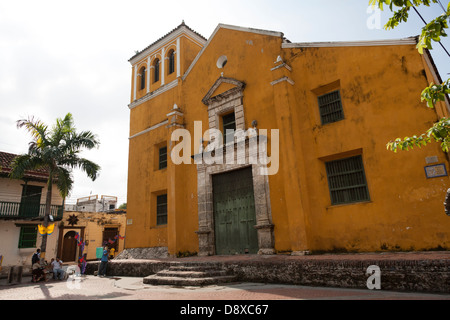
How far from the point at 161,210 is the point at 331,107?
336 inches

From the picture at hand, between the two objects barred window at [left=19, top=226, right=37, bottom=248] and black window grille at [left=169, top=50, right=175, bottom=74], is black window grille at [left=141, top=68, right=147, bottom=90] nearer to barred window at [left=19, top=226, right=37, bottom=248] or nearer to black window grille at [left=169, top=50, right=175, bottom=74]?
black window grille at [left=169, top=50, right=175, bottom=74]

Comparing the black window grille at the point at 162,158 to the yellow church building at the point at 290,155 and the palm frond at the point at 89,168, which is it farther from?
the palm frond at the point at 89,168

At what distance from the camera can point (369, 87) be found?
27.5 feet

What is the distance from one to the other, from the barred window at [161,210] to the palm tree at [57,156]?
4.76 meters

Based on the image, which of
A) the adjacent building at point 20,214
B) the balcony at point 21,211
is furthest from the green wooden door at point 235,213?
the balcony at point 21,211

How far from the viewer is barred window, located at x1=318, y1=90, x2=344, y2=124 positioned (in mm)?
9016

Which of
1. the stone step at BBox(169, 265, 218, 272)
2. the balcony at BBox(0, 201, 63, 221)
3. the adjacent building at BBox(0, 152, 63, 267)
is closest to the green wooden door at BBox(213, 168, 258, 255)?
the stone step at BBox(169, 265, 218, 272)

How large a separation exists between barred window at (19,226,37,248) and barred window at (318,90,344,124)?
65.9 feet

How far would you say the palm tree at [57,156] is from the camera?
569 inches

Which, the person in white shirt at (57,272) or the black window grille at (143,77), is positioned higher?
the black window grille at (143,77)

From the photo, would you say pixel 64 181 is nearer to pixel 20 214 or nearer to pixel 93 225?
pixel 20 214
